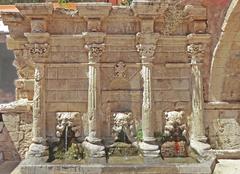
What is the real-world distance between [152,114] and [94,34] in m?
1.92

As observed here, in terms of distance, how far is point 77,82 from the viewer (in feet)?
24.0

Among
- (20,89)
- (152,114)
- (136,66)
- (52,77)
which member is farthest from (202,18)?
(20,89)

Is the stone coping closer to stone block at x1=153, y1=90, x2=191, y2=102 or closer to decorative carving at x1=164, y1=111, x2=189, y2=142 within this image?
decorative carving at x1=164, y1=111, x2=189, y2=142

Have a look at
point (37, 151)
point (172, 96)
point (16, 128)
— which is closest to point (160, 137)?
point (172, 96)

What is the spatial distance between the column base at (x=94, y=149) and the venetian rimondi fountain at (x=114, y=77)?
0.09 feet

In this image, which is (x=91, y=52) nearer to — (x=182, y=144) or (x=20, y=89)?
(x=20, y=89)

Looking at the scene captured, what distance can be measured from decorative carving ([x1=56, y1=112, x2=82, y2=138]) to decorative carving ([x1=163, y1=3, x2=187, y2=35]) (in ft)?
8.06

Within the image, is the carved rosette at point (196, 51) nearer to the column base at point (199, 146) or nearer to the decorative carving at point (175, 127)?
the decorative carving at point (175, 127)

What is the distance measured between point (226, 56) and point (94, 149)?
3.12 meters

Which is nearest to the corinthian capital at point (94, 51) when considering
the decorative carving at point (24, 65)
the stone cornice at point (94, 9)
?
the stone cornice at point (94, 9)

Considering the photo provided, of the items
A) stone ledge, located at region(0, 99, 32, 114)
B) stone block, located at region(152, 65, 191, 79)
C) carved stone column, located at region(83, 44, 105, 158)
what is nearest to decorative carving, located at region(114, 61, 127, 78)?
carved stone column, located at region(83, 44, 105, 158)

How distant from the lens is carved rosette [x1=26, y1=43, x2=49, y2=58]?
697 cm

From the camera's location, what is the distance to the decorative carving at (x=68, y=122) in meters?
7.18

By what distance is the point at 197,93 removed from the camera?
282 inches
